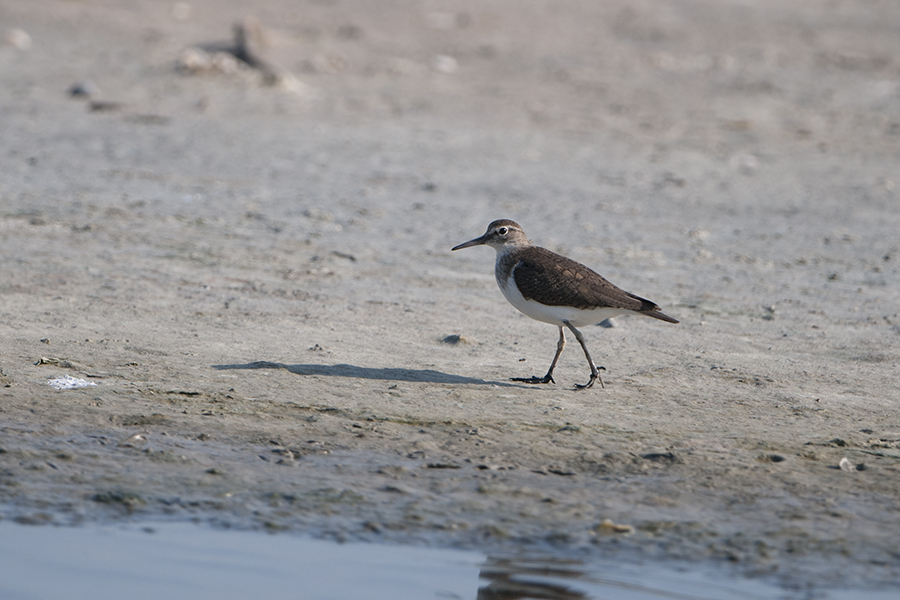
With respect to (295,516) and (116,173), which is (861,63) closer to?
(116,173)

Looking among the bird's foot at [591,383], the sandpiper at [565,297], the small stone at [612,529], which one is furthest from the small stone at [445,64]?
the small stone at [612,529]

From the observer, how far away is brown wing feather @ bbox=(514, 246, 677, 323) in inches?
253

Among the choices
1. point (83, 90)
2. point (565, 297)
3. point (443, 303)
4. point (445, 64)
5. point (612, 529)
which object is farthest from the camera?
point (445, 64)

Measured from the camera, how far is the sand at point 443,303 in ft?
16.0

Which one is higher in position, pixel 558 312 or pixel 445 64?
pixel 445 64

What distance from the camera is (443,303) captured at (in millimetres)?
8180

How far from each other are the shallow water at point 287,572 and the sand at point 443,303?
13 cm

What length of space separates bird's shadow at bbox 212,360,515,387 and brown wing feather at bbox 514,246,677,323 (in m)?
0.59

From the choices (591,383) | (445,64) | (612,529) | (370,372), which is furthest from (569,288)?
(445,64)

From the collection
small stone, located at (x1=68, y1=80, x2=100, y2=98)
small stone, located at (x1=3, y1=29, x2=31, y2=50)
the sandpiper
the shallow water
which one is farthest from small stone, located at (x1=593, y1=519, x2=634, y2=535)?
small stone, located at (x1=3, y1=29, x2=31, y2=50)

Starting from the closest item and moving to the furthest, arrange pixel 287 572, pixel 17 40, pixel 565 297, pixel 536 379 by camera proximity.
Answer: pixel 287 572
pixel 565 297
pixel 536 379
pixel 17 40

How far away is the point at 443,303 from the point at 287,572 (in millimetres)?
3996

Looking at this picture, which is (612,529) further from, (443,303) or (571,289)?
(443,303)

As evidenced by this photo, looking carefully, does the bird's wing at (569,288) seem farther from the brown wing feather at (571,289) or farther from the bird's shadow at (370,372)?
the bird's shadow at (370,372)
